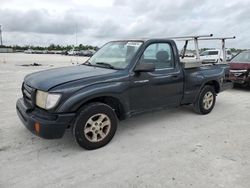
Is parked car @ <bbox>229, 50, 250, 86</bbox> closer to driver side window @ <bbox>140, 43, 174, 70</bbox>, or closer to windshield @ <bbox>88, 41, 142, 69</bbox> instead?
driver side window @ <bbox>140, 43, 174, 70</bbox>

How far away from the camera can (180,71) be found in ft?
16.2

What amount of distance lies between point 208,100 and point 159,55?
76.7 inches

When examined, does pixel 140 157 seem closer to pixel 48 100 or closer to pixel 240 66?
pixel 48 100

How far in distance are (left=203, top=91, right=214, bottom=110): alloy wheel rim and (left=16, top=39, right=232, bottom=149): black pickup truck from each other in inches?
12.1

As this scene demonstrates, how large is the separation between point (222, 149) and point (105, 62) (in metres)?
2.51

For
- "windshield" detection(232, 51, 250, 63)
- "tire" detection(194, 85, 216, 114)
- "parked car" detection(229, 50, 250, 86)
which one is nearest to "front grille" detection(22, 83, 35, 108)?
"tire" detection(194, 85, 216, 114)

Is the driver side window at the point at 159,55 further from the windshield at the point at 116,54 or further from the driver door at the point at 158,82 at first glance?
the windshield at the point at 116,54

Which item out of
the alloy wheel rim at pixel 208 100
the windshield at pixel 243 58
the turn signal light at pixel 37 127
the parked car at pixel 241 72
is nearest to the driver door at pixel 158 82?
the alloy wheel rim at pixel 208 100

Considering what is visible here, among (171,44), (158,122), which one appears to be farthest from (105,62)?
(158,122)

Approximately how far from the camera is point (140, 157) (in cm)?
356

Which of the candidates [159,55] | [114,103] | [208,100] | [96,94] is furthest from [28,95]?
[208,100]

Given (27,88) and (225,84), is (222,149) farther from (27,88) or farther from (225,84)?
(27,88)

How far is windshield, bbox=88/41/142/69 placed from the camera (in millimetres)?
4277

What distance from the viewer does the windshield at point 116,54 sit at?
14.0 ft
